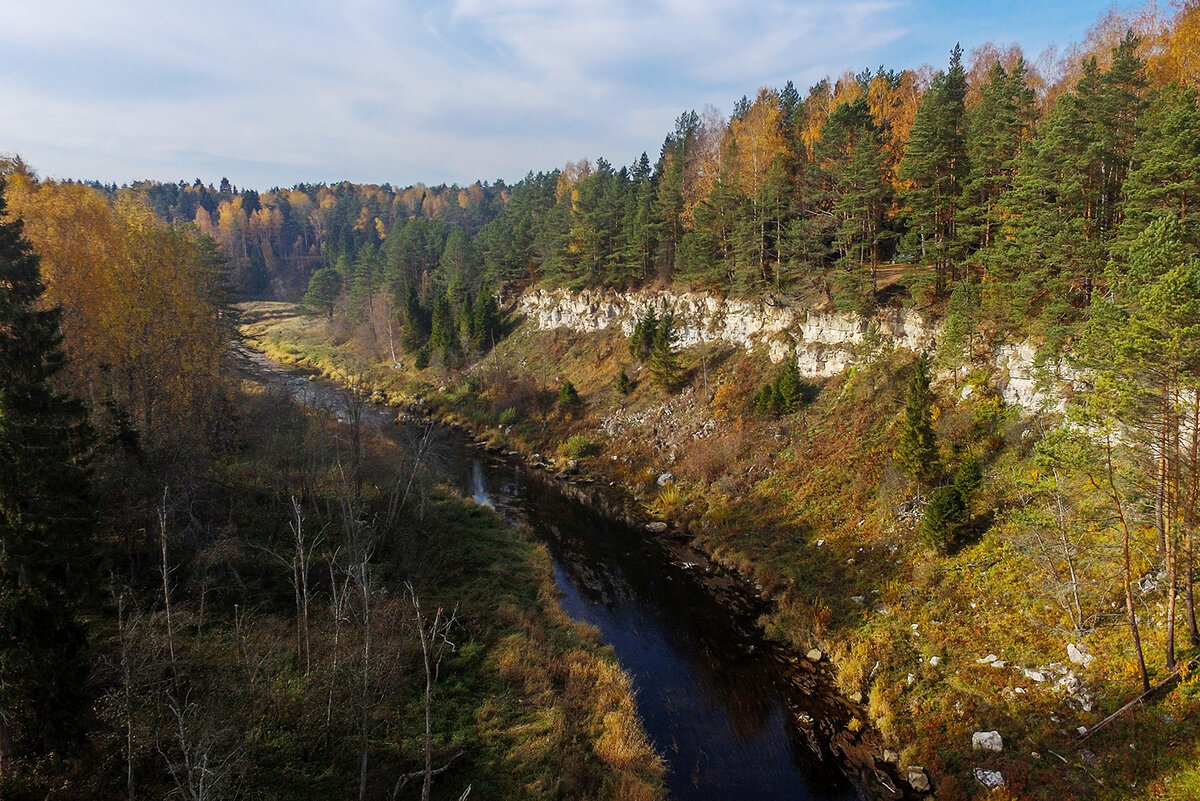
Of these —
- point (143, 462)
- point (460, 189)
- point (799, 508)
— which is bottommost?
point (799, 508)

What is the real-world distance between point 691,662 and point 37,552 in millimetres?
19595

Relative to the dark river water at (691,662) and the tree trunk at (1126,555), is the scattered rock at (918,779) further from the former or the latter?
the tree trunk at (1126,555)

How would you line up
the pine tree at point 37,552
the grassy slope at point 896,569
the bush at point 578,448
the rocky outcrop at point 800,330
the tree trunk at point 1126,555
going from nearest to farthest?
1. the pine tree at point 37,552
2. the grassy slope at point 896,569
3. the tree trunk at point 1126,555
4. the rocky outcrop at point 800,330
5. the bush at point 578,448

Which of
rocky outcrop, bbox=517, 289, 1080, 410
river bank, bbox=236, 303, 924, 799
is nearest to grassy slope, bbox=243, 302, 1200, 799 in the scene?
river bank, bbox=236, 303, 924, 799

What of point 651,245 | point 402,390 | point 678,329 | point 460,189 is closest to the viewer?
point 678,329

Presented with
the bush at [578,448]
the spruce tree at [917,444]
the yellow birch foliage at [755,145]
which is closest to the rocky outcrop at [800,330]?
the spruce tree at [917,444]

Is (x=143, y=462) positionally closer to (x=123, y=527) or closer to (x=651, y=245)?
(x=123, y=527)

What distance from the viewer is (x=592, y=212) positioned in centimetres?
5978

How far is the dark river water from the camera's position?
1669cm

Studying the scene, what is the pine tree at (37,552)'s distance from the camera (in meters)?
10.4

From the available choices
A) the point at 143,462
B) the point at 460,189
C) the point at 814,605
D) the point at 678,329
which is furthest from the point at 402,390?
the point at 460,189

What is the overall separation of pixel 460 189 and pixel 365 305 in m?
111

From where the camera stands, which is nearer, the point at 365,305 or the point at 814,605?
the point at 814,605

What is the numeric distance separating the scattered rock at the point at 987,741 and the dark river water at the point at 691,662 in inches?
136
